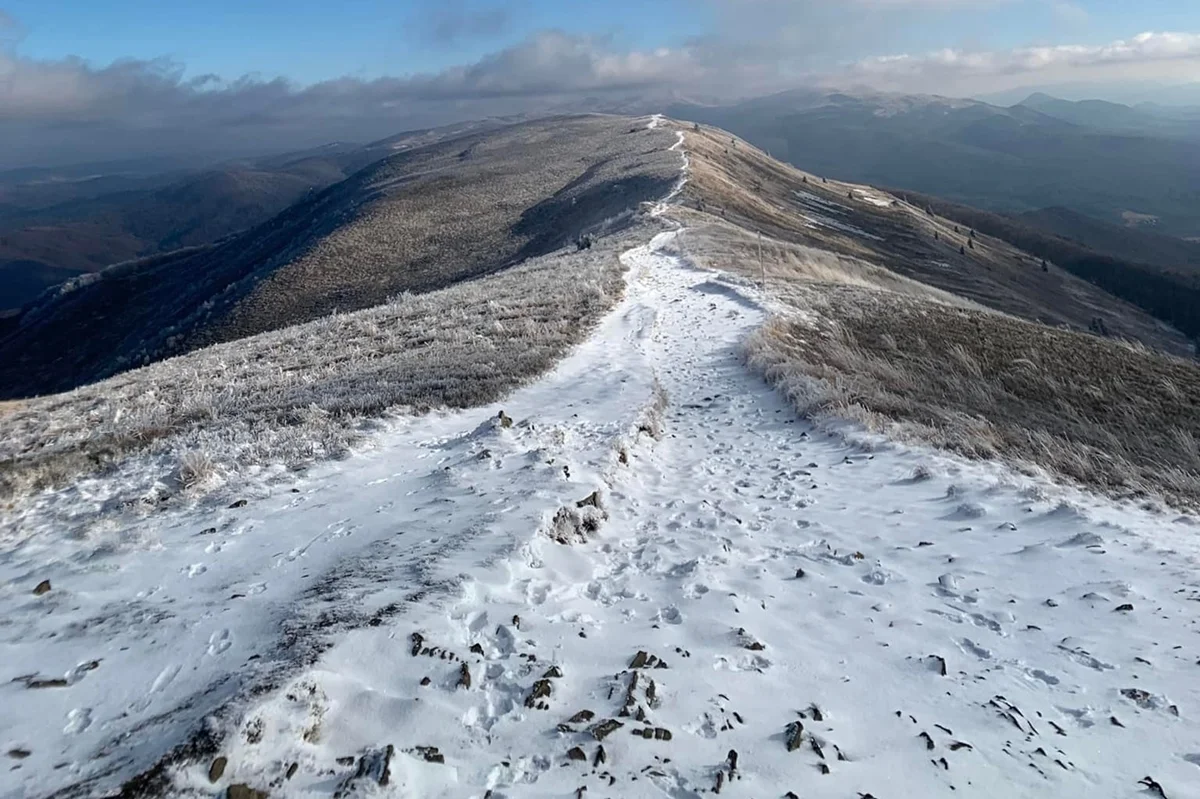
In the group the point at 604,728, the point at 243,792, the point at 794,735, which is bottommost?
the point at 794,735

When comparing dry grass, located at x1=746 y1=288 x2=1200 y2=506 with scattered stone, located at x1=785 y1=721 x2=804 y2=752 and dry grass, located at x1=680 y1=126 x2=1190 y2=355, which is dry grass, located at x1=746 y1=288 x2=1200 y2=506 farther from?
dry grass, located at x1=680 y1=126 x2=1190 y2=355

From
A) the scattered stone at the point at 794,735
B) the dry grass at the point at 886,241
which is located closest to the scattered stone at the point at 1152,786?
the scattered stone at the point at 794,735

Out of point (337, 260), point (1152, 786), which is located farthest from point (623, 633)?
point (337, 260)

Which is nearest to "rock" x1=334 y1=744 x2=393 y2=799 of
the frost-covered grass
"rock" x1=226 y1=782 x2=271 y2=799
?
"rock" x1=226 y1=782 x2=271 y2=799

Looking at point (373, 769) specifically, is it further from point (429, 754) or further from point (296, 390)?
point (296, 390)

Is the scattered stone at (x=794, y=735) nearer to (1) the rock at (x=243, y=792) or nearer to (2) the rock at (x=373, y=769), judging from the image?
(2) the rock at (x=373, y=769)

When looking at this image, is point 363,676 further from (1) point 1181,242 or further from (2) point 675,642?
(1) point 1181,242
